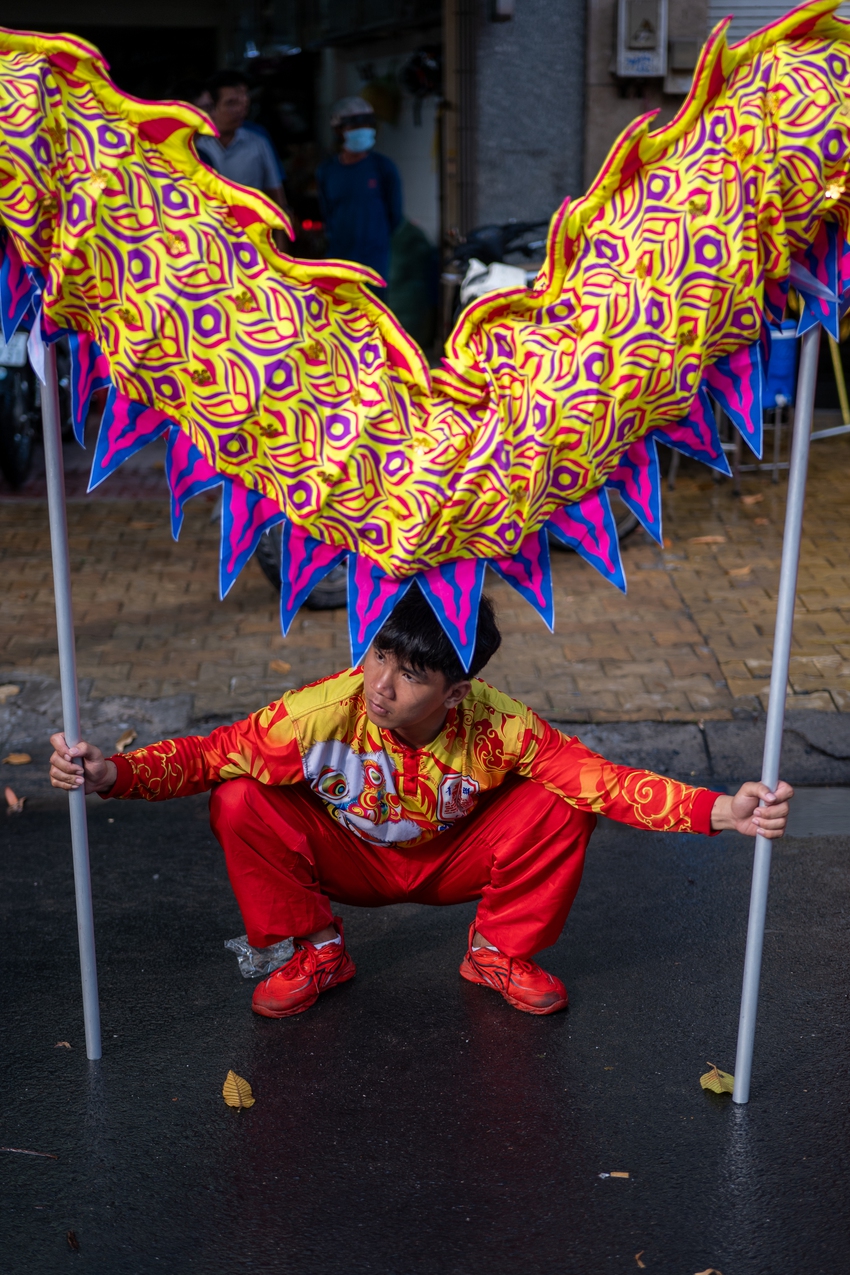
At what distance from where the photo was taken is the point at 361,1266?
2.22 meters

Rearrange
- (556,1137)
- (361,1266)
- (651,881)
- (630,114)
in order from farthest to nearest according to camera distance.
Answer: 1. (630,114)
2. (651,881)
3. (556,1137)
4. (361,1266)

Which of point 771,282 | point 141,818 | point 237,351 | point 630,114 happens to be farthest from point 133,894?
point 630,114

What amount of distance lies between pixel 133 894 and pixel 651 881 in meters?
1.45

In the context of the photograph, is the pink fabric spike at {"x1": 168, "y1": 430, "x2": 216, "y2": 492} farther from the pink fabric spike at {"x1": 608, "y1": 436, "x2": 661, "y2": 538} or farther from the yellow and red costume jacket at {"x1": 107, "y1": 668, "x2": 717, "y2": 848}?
the pink fabric spike at {"x1": 608, "y1": 436, "x2": 661, "y2": 538}

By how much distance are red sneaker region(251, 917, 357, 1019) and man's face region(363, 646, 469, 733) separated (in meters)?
0.69

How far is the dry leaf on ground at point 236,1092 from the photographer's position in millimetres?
2625

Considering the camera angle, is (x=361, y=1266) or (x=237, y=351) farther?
(x=361, y=1266)

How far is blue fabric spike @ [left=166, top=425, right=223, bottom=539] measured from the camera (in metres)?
2.23

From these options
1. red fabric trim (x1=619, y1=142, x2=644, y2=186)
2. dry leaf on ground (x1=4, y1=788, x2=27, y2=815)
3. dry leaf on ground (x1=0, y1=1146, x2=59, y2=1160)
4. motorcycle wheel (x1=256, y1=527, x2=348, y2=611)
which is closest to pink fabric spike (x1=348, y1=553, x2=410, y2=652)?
red fabric trim (x1=619, y1=142, x2=644, y2=186)

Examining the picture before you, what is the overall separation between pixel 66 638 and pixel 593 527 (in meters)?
1.04

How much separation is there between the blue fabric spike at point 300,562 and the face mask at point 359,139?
5653 millimetres

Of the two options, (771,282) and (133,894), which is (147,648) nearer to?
(133,894)

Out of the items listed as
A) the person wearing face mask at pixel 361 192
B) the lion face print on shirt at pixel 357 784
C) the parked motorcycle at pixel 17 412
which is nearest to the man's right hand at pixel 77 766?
the lion face print on shirt at pixel 357 784

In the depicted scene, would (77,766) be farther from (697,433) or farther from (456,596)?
(697,433)
